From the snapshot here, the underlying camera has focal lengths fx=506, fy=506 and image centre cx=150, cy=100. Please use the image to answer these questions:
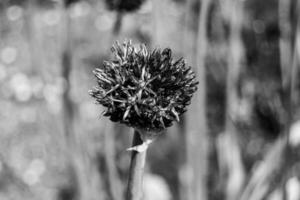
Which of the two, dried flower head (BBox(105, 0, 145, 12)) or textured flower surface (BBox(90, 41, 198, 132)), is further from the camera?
dried flower head (BBox(105, 0, 145, 12))

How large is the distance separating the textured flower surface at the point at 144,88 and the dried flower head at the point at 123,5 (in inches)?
11.1

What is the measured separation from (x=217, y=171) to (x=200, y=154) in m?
0.54

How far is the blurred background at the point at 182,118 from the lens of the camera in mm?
888

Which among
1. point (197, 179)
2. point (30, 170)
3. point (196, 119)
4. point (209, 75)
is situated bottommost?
point (30, 170)

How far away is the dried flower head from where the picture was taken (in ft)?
2.60

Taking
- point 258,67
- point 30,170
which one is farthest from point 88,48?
point 258,67

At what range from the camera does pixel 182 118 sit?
1.12 m

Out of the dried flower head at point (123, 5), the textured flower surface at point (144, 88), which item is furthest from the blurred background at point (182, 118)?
the textured flower surface at point (144, 88)

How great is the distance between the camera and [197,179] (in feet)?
3.02

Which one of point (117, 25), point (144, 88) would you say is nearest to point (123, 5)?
point (117, 25)

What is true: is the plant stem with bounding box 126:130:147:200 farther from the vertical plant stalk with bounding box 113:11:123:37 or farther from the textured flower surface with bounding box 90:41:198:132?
the vertical plant stalk with bounding box 113:11:123:37

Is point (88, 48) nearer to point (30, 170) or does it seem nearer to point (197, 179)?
point (30, 170)

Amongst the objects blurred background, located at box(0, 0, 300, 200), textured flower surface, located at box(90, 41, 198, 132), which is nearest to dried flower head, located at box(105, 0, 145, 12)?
blurred background, located at box(0, 0, 300, 200)

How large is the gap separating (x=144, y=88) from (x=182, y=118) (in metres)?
0.64
